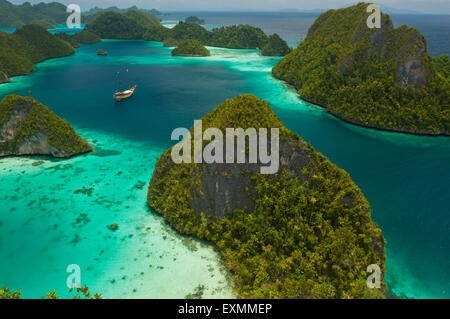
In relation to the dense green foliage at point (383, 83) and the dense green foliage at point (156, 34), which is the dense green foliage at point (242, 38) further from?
the dense green foliage at point (383, 83)

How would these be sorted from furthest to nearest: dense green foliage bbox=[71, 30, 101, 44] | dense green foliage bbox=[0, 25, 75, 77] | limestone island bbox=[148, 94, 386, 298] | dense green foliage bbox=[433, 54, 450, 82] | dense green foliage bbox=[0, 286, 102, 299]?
dense green foliage bbox=[71, 30, 101, 44] < dense green foliage bbox=[0, 25, 75, 77] < dense green foliage bbox=[433, 54, 450, 82] < limestone island bbox=[148, 94, 386, 298] < dense green foliage bbox=[0, 286, 102, 299]

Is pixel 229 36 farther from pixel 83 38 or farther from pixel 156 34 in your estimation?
pixel 83 38

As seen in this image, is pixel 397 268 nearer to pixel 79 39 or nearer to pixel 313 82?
pixel 313 82

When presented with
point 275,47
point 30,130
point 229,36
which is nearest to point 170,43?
point 229,36

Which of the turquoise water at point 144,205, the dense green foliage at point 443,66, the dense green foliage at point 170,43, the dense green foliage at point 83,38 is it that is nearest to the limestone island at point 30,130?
the turquoise water at point 144,205

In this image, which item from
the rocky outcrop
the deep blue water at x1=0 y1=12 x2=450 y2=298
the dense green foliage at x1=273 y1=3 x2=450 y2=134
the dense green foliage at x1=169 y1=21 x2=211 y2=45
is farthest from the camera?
the dense green foliage at x1=169 y1=21 x2=211 y2=45

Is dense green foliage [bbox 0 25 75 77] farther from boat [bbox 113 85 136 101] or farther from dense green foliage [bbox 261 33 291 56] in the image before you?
dense green foliage [bbox 261 33 291 56]

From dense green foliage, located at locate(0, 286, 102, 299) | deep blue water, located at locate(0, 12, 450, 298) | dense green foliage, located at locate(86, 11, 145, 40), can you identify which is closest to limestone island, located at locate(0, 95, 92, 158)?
deep blue water, located at locate(0, 12, 450, 298)
